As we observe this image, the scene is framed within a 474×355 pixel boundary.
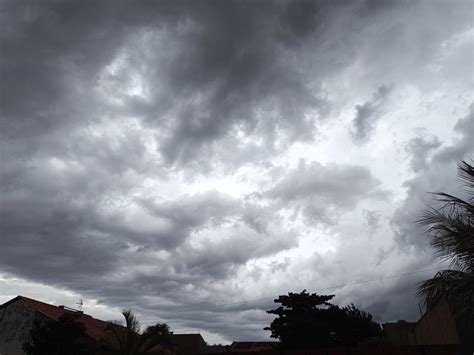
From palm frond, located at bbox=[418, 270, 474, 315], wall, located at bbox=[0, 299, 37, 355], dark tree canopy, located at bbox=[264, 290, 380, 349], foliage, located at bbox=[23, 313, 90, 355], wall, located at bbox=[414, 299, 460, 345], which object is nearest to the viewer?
palm frond, located at bbox=[418, 270, 474, 315]

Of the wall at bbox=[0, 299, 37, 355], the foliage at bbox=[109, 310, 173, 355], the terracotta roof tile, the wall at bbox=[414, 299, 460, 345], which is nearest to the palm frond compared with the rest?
the wall at bbox=[414, 299, 460, 345]

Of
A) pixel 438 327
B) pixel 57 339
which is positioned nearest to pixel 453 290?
pixel 438 327

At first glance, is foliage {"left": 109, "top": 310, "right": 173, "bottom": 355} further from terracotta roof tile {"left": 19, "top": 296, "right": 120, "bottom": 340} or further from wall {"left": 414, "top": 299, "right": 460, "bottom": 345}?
wall {"left": 414, "top": 299, "right": 460, "bottom": 345}

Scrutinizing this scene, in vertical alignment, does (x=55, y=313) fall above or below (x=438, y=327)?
above

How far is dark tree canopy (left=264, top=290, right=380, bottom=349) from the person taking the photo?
36.3 metres

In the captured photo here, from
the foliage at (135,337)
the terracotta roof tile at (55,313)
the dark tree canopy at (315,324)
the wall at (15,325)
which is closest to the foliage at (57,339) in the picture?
the foliage at (135,337)

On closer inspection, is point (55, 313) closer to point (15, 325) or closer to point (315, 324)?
point (15, 325)

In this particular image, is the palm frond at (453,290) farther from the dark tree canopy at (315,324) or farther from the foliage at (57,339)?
the dark tree canopy at (315,324)

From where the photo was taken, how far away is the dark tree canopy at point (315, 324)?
36344mm

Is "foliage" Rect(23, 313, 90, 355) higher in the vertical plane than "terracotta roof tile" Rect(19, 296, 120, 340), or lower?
lower

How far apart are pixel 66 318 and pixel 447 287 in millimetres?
22662

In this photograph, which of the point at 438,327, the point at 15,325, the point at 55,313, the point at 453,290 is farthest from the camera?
the point at 55,313

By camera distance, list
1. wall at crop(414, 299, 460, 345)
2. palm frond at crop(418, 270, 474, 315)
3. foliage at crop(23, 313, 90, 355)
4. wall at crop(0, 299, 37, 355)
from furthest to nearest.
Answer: wall at crop(0, 299, 37, 355) → foliage at crop(23, 313, 90, 355) → wall at crop(414, 299, 460, 345) → palm frond at crop(418, 270, 474, 315)

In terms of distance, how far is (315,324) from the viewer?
120ft
